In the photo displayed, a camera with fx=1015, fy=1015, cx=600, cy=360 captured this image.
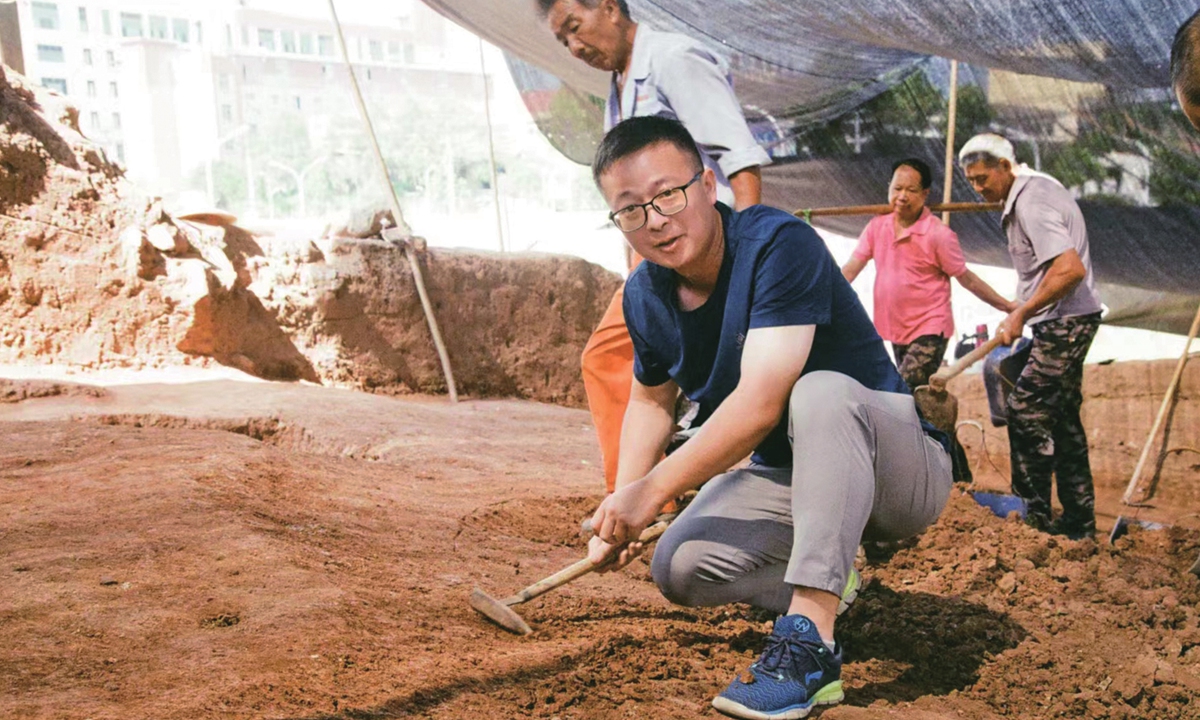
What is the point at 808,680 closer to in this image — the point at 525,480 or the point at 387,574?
the point at 387,574

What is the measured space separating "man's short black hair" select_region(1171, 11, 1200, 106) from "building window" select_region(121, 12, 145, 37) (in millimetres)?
42412

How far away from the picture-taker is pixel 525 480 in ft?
13.5

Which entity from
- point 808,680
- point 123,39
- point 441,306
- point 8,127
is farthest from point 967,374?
point 123,39

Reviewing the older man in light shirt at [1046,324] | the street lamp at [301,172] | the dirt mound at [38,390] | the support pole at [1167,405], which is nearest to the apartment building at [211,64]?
the street lamp at [301,172]

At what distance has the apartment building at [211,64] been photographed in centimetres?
3247

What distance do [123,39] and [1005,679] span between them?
38.1 meters

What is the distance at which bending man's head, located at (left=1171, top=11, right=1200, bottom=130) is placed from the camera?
1.48 meters

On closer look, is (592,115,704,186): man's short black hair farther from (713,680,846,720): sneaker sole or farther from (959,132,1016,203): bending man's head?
(959,132,1016,203): bending man's head

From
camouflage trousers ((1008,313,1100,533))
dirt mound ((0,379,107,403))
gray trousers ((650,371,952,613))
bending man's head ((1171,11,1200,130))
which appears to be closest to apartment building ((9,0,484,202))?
dirt mound ((0,379,107,403))

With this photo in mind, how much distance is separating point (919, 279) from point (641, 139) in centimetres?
307

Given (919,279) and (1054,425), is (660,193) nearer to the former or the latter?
(1054,425)

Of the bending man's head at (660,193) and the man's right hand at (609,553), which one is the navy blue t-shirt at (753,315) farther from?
the man's right hand at (609,553)

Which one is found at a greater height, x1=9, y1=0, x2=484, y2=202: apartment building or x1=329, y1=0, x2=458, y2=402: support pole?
x1=9, y1=0, x2=484, y2=202: apartment building

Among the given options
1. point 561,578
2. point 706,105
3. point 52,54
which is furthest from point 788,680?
point 52,54
